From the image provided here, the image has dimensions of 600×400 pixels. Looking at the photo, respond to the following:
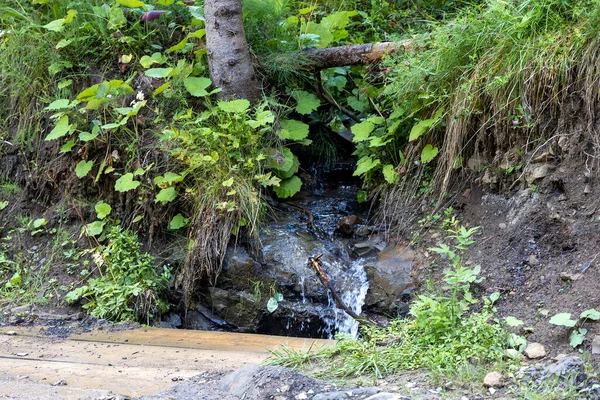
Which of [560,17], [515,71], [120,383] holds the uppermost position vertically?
[560,17]

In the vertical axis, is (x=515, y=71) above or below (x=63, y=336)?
above

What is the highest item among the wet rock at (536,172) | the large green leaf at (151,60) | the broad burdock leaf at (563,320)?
the large green leaf at (151,60)

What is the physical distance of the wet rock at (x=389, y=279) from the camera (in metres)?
4.44

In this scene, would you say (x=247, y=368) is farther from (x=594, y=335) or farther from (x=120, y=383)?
(x=594, y=335)

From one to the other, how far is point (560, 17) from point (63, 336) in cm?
372

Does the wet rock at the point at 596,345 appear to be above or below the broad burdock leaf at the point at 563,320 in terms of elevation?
below

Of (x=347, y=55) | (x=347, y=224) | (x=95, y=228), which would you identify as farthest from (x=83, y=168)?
(x=347, y=55)

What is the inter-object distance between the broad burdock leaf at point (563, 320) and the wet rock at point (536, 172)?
1.17m

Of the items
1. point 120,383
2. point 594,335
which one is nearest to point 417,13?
point 594,335

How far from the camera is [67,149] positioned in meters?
5.23

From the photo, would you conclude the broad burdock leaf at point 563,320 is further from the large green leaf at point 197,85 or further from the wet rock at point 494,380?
the large green leaf at point 197,85

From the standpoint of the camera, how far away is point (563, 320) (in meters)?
3.08

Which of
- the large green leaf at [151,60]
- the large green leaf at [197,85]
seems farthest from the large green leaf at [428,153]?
the large green leaf at [151,60]

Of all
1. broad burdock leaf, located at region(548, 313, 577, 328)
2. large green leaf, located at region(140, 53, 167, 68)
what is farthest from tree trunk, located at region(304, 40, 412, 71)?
broad burdock leaf, located at region(548, 313, 577, 328)
